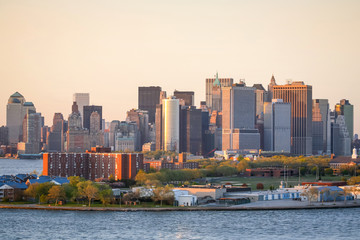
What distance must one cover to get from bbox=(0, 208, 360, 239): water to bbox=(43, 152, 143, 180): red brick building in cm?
3277

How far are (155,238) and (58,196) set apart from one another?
20105 millimetres

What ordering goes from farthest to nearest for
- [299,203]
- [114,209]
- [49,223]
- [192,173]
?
[192,173] → [299,203] → [114,209] → [49,223]

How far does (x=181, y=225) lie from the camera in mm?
62312

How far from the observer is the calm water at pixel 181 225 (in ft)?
191

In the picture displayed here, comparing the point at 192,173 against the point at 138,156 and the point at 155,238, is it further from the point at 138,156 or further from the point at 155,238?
the point at 155,238

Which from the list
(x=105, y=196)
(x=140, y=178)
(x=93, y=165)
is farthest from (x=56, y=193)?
(x=93, y=165)

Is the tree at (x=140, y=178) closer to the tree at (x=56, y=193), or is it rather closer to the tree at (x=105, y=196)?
the tree at (x=105, y=196)

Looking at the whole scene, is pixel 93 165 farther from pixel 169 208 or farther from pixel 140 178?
pixel 169 208

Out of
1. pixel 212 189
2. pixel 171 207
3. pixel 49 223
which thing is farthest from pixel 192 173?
pixel 49 223

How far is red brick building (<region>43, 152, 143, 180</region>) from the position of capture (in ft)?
341

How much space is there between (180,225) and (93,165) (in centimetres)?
4684

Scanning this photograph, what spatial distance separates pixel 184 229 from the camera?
60.2m

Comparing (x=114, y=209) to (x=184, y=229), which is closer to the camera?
(x=184, y=229)

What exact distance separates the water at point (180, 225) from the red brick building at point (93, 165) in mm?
32772
